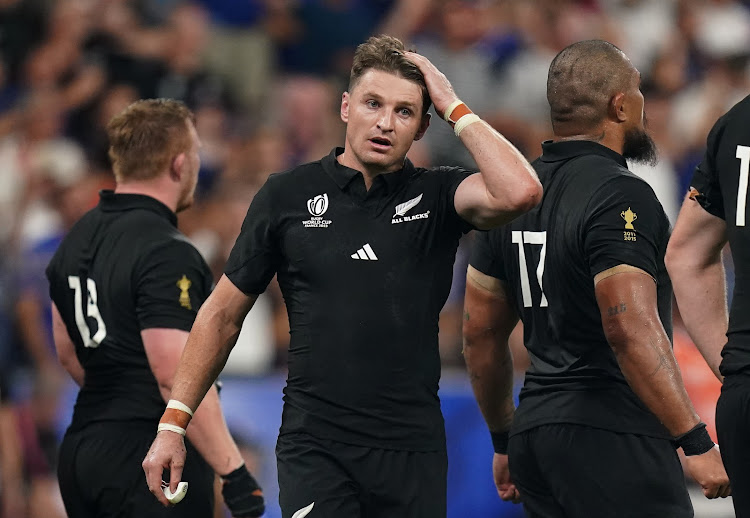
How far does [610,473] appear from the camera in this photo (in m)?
4.27

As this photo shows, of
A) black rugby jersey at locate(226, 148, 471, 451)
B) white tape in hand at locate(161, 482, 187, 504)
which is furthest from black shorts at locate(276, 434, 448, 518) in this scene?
white tape in hand at locate(161, 482, 187, 504)

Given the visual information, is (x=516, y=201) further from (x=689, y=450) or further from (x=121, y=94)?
(x=121, y=94)

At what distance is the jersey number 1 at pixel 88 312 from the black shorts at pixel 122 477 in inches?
15.0

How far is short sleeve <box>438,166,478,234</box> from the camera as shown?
13.9 feet

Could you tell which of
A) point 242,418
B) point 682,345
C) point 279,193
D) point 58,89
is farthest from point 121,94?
point 279,193

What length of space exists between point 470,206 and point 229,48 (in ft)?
24.5

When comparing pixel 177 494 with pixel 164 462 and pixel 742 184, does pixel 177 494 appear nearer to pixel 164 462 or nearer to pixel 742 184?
pixel 164 462

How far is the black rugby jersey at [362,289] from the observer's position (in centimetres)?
416

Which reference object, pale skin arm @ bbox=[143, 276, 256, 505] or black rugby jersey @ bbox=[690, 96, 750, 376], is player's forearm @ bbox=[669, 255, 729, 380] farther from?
pale skin arm @ bbox=[143, 276, 256, 505]

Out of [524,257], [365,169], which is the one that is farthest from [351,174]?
[524,257]

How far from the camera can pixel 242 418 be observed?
789 cm

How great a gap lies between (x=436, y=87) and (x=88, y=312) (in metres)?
2.01

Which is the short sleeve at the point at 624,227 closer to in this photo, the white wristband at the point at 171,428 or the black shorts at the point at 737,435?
the black shorts at the point at 737,435

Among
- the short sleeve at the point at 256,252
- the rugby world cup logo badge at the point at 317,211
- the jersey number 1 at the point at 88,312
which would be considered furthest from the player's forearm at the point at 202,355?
the jersey number 1 at the point at 88,312
